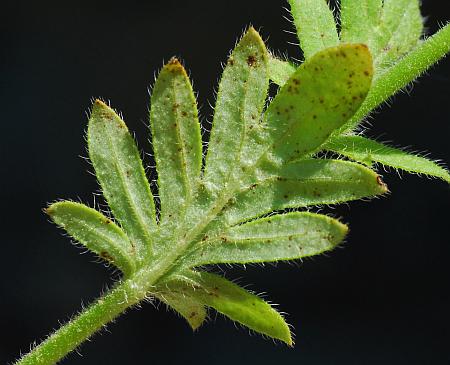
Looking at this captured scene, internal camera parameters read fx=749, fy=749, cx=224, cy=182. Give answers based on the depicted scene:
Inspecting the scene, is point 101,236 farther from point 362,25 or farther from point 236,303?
point 362,25

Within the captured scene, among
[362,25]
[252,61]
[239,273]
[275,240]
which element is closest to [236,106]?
[252,61]

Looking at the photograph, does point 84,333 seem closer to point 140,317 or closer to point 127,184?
point 127,184

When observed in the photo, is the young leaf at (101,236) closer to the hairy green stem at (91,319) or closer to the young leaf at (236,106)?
the hairy green stem at (91,319)

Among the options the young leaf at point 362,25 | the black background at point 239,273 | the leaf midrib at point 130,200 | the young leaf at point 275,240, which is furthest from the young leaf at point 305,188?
the black background at point 239,273

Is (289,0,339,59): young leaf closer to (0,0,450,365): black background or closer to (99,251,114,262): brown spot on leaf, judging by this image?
(99,251,114,262): brown spot on leaf

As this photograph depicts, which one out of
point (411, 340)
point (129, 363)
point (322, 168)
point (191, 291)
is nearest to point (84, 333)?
point (191, 291)

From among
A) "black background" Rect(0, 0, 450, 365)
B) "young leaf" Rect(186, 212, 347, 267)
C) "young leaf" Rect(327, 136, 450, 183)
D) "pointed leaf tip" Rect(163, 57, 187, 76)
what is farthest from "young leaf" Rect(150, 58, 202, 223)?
"black background" Rect(0, 0, 450, 365)
